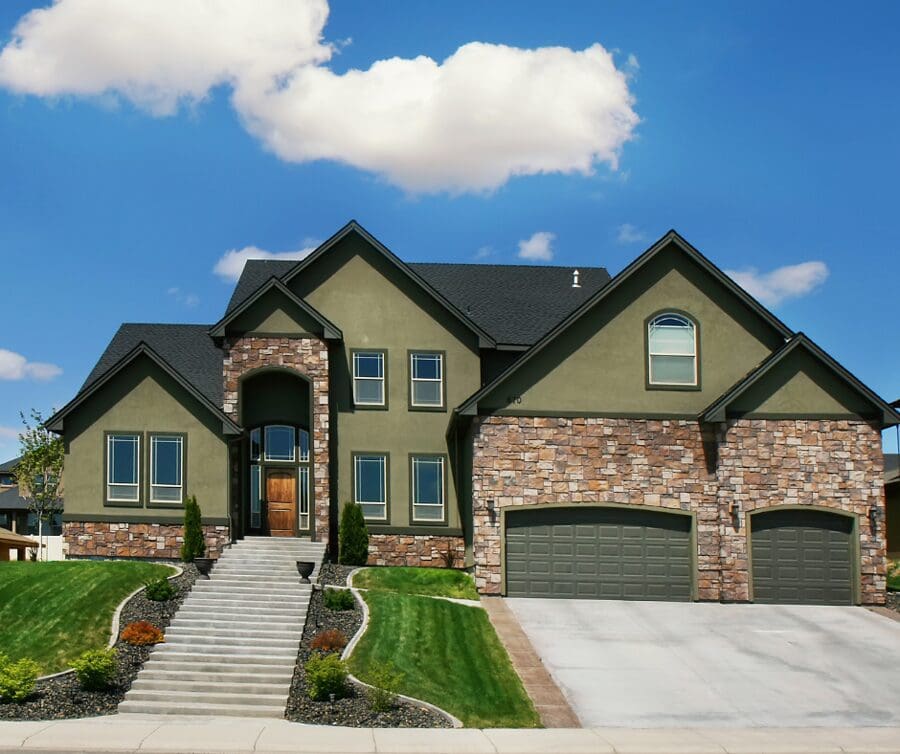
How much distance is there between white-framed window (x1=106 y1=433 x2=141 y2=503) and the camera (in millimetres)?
26422

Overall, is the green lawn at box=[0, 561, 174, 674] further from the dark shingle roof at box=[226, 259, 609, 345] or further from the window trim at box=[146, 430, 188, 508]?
the dark shingle roof at box=[226, 259, 609, 345]

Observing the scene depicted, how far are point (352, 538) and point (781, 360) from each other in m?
11.6

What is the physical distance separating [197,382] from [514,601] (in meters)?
12.0

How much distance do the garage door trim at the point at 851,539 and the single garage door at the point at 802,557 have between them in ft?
0.17

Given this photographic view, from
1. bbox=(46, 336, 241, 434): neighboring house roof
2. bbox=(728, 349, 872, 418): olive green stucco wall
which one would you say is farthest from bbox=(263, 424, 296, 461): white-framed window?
bbox=(728, 349, 872, 418): olive green stucco wall

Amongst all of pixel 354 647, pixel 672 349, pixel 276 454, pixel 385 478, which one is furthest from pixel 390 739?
pixel 276 454

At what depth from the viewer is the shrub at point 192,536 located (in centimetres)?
2530

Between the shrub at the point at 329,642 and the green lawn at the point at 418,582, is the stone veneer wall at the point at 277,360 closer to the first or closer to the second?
the green lawn at the point at 418,582

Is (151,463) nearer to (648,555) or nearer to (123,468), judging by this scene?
(123,468)

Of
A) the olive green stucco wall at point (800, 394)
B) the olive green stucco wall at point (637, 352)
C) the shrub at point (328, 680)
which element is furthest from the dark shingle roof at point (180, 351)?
the olive green stucco wall at point (800, 394)

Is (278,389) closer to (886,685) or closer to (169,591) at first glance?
(169,591)

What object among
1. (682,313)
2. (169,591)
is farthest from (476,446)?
(169,591)

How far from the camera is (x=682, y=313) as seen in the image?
992 inches

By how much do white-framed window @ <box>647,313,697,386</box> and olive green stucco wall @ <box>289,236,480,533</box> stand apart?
5135 mm
